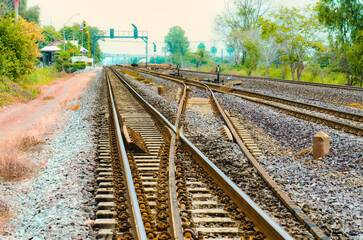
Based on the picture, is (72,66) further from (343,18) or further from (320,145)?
(320,145)

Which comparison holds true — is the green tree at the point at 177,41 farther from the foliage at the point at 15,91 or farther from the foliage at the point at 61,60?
the foliage at the point at 15,91

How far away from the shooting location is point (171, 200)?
4.52 metres

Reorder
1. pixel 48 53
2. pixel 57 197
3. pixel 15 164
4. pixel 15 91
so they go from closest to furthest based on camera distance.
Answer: pixel 57 197, pixel 15 164, pixel 15 91, pixel 48 53

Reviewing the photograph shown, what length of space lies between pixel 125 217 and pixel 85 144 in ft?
13.6

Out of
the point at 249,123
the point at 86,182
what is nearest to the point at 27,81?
the point at 249,123

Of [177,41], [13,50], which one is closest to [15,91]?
[13,50]

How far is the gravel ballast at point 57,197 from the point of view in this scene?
13.3ft

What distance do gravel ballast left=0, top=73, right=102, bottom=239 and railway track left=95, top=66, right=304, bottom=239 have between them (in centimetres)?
22

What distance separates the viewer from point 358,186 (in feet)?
18.7

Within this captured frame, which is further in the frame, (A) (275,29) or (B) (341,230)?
(A) (275,29)

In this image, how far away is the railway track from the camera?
154 inches

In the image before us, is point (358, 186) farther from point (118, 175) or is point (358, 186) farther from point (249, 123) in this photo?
point (249, 123)

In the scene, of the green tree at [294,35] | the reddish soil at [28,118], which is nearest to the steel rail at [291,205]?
the reddish soil at [28,118]

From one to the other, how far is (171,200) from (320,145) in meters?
4.16
